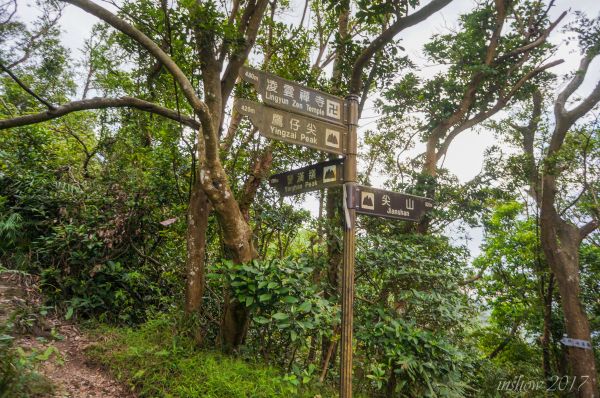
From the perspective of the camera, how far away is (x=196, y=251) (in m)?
4.00

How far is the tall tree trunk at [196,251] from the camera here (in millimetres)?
3961

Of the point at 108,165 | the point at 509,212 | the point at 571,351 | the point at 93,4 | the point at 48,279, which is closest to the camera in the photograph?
the point at 93,4

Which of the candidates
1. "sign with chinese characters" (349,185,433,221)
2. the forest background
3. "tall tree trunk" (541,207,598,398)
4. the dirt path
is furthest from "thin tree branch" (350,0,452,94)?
"tall tree trunk" (541,207,598,398)

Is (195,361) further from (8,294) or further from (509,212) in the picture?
(509,212)

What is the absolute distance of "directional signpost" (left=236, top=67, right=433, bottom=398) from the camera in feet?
9.30

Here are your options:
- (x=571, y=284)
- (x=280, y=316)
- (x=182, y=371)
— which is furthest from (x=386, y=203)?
(x=571, y=284)

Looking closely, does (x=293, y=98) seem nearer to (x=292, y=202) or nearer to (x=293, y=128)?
(x=293, y=128)

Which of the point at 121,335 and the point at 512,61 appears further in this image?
the point at 512,61

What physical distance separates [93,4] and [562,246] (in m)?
9.19

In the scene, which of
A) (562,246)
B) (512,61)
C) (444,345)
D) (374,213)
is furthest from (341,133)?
(562,246)

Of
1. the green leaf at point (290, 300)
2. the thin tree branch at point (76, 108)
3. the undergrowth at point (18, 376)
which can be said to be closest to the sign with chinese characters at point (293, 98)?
the thin tree branch at point (76, 108)

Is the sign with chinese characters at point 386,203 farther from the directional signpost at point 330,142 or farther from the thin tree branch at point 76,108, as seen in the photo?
the thin tree branch at point 76,108

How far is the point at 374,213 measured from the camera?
307 centimetres

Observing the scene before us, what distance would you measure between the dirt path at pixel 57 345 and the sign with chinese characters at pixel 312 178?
2551 mm
